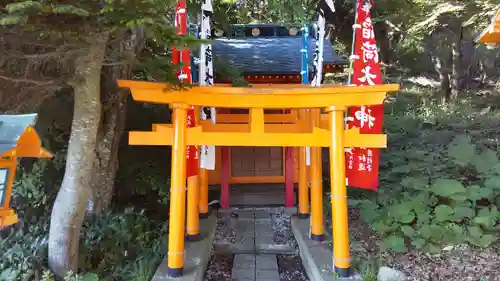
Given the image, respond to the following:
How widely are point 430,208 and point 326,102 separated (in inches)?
91.0

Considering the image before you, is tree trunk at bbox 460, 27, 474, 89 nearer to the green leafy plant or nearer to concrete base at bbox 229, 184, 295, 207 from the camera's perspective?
concrete base at bbox 229, 184, 295, 207

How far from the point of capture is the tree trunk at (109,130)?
18.4 ft

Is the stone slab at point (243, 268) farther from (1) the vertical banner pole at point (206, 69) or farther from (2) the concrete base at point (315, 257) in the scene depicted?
(1) the vertical banner pole at point (206, 69)

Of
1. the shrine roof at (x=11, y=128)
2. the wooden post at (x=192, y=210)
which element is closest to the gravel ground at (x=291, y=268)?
the wooden post at (x=192, y=210)

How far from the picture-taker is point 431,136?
970 cm

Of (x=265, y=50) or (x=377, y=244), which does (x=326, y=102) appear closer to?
(x=377, y=244)

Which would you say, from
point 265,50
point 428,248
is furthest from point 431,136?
point 428,248

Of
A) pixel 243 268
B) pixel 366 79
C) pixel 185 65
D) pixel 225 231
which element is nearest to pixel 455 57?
pixel 366 79

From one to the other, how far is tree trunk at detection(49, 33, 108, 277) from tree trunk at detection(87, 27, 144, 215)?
1.37m

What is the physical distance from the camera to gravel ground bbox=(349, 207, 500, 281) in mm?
4602

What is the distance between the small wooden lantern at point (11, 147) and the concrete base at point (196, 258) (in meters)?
2.13

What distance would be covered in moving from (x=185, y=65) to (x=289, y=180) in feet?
14.4

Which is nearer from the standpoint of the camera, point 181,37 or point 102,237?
point 181,37

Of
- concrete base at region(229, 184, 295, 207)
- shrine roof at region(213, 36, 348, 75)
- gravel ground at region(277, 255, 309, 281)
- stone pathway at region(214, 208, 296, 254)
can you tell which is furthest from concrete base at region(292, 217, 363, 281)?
shrine roof at region(213, 36, 348, 75)
